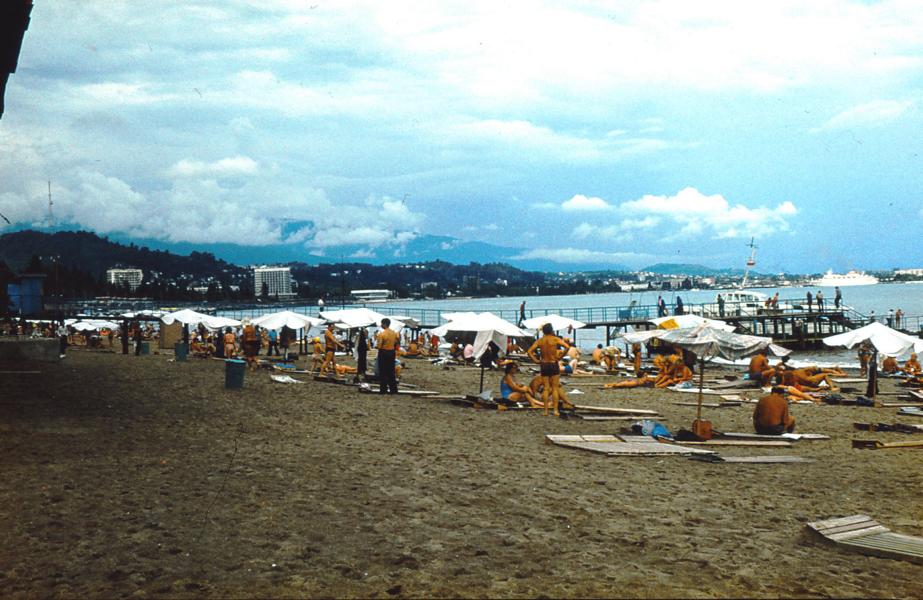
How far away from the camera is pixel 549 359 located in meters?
16.1

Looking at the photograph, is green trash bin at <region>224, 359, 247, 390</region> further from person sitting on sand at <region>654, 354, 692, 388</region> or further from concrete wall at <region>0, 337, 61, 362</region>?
person sitting on sand at <region>654, 354, 692, 388</region>

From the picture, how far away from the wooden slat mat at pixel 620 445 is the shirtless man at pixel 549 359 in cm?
283

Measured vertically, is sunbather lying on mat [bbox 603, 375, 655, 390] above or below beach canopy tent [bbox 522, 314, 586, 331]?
below

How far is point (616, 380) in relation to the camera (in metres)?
28.1

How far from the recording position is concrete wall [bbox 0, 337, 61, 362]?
21.7 meters

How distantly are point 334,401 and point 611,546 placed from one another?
11693mm

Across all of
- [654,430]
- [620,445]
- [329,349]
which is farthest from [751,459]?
[329,349]

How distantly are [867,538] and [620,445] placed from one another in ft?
18.1

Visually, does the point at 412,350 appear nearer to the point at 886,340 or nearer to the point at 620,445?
the point at 886,340

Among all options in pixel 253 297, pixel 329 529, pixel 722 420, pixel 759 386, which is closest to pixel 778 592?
pixel 329 529

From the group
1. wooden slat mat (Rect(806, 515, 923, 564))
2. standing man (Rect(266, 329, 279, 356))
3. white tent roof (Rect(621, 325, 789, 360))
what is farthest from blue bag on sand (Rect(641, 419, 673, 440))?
standing man (Rect(266, 329, 279, 356))

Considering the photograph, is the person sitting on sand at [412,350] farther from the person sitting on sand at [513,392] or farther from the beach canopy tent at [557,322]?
the person sitting on sand at [513,392]

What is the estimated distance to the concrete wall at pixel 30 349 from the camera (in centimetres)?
2168

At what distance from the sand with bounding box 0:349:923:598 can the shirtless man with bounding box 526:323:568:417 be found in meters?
1.98
